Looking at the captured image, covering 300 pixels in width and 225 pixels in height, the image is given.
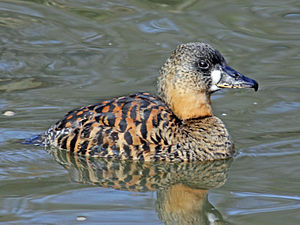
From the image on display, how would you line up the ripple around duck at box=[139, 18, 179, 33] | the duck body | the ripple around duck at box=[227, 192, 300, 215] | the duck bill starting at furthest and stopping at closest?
1. the ripple around duck at box=[139, 18, 179, 33]
2. the duck bill
3. the duck body
4. the ripple around duck at box=[227, 192, 300, 215]

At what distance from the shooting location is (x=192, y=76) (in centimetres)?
796

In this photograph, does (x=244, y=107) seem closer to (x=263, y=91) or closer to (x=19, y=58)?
(x=263, y=91)

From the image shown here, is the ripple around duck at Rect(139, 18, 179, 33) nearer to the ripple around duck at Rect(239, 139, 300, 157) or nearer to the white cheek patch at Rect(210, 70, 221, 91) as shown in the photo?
the white cheek patch at Rect(210, 70, 221, 91)

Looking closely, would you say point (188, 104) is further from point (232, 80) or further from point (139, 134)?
point (139, 134)

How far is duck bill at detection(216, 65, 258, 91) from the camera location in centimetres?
789

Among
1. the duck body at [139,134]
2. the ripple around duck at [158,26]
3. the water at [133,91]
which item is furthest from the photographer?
the ripple around duck at [158,26]

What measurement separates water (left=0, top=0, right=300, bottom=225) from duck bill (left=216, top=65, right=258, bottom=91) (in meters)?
0.79

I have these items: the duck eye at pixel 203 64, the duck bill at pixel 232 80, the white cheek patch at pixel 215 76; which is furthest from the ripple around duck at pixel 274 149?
the duck eye at pixel 203 64

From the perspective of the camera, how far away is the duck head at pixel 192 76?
313 inches

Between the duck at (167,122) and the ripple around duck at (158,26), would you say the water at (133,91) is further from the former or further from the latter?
the duck at (167,122)

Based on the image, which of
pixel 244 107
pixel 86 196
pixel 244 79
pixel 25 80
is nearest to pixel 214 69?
pixel 244 79

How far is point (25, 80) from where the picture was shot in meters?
10.3

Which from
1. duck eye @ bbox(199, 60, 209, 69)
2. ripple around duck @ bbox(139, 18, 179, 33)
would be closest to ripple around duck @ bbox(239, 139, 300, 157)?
duck eye @ bbox(199, 60, 209, 69)

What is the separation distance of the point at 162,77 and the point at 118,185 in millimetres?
1574
